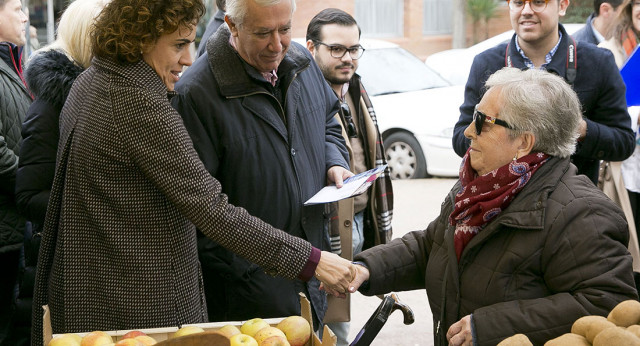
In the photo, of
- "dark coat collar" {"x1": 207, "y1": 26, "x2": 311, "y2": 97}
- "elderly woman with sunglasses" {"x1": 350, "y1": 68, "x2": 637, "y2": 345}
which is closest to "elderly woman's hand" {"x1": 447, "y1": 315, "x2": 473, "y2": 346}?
"elderly woman with sunglasses" {"x1": 350, "y1": 68, "x2": 637, "y2": 345}

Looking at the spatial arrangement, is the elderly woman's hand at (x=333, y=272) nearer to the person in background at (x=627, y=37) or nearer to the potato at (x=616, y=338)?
the potato at (x=616, y=338)

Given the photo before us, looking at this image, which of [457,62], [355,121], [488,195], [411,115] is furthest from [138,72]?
[457,62]

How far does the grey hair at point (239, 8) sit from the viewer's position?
11.2ft

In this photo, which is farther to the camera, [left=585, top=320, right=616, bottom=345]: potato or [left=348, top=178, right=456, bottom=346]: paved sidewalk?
[left=348, top=178, right=456, bottom=346]: paved sidewalk

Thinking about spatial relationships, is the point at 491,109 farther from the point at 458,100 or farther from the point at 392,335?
the point at 458,100

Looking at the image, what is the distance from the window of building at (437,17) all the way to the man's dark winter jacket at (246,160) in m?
22.1

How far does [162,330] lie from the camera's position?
2.83m

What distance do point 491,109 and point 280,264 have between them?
0.94 metres

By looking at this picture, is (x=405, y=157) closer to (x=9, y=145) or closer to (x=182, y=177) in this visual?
(x=9, y=145)

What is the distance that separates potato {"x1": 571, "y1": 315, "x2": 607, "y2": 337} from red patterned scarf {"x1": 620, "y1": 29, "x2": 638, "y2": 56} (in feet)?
10.8

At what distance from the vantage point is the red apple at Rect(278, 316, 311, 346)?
2.84 meters

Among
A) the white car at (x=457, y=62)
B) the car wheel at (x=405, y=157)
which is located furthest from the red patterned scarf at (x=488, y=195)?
the white car at (x=457, y=62)

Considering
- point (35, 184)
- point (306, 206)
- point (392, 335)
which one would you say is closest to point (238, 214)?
point (306, 206)

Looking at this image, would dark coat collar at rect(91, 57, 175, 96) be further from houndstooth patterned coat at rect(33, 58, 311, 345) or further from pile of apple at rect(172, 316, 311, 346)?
pile of apple at rect(172, 316, 311, 346)
